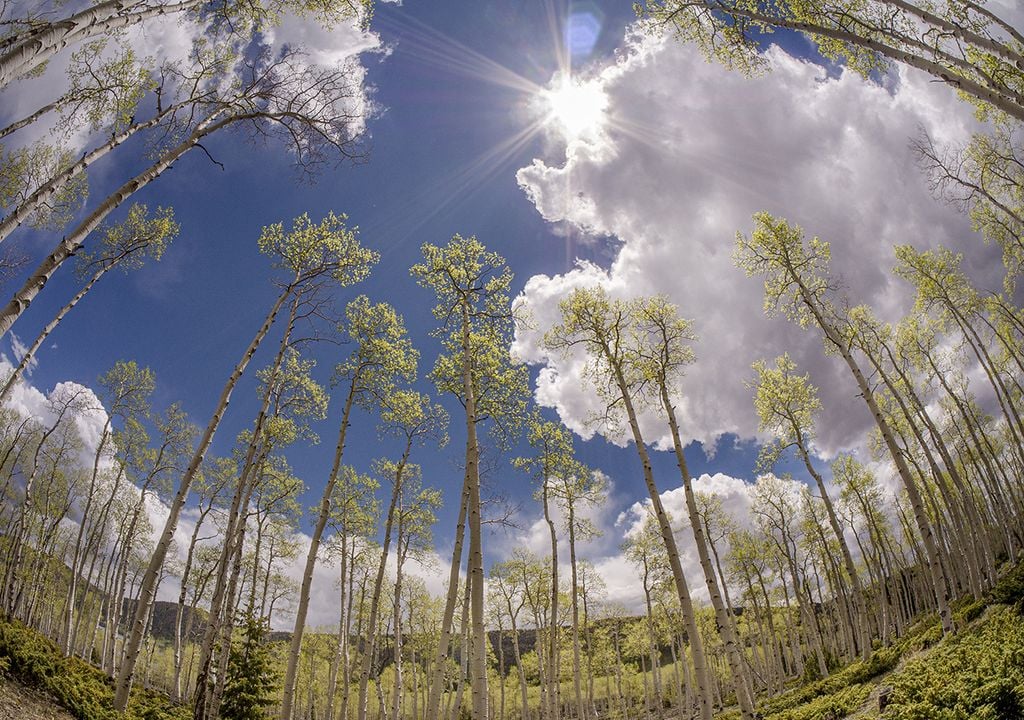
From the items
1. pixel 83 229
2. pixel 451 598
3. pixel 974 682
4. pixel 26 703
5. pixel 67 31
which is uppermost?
pixel 67 31

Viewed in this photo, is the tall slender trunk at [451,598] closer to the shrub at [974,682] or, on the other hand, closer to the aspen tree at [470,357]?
the aspen tree at [470,357]

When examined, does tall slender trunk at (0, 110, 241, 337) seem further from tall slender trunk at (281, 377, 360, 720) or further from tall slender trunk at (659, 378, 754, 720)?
tall slender trunk at (659, 378, 754, 720)

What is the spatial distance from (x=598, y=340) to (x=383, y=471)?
31.4ft

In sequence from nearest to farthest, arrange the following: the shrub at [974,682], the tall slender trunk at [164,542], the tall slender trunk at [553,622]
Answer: the shrub at [974,682] < the tall slender trunk at [164,542] < the tall slender trunk at [553,622]

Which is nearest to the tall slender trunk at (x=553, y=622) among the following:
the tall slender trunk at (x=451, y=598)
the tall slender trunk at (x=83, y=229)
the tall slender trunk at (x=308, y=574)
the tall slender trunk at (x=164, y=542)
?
the tall slender trunk at (x=451, y=598)

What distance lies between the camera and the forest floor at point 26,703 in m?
9.73

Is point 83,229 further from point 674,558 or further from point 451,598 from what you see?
point 674,558

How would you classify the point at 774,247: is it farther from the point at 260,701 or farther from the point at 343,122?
the point at 260,701

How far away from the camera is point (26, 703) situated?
10.3 metres

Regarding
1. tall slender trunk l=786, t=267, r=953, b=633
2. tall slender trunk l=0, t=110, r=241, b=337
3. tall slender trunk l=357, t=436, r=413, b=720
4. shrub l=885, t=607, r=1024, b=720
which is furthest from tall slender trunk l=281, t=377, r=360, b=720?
tall slender trunk l=786, t=267, r=953, b=633

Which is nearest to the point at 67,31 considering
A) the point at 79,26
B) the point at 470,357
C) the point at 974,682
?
the point at 79,26

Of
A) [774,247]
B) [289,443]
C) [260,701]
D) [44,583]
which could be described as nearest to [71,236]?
[289,443]

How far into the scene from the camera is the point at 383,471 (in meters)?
17.3

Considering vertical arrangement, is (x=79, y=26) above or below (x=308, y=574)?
above
